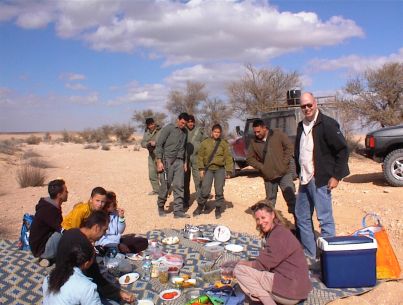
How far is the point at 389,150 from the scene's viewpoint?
8.52 metres

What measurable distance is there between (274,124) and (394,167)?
3.14 meters

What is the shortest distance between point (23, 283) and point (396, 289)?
379 cm

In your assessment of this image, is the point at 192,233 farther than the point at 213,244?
Yes

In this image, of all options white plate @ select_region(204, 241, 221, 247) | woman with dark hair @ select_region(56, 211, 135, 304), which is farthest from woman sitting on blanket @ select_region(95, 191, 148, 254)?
woman with dark hair @ select_region(56, 211, 135, 304)

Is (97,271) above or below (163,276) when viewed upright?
above

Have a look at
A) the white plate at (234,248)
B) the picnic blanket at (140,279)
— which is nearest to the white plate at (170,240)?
the picnic blanket at (140,279)

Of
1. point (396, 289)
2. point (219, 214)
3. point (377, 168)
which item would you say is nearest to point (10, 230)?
point (219, 214)

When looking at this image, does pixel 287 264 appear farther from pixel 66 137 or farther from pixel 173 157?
pixel 66 137

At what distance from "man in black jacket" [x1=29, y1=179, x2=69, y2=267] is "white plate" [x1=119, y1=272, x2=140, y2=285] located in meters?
0.84

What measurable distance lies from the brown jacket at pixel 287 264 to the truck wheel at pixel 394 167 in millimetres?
5790

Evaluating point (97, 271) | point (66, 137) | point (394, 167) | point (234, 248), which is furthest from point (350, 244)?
point (66, 137)

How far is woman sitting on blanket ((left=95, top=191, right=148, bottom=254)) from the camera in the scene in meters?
5.07

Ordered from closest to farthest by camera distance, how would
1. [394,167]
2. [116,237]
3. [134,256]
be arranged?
1. [134,256]
2. [116,237]
3. [394,167]

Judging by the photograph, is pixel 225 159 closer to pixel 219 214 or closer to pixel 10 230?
pixel 219 214
